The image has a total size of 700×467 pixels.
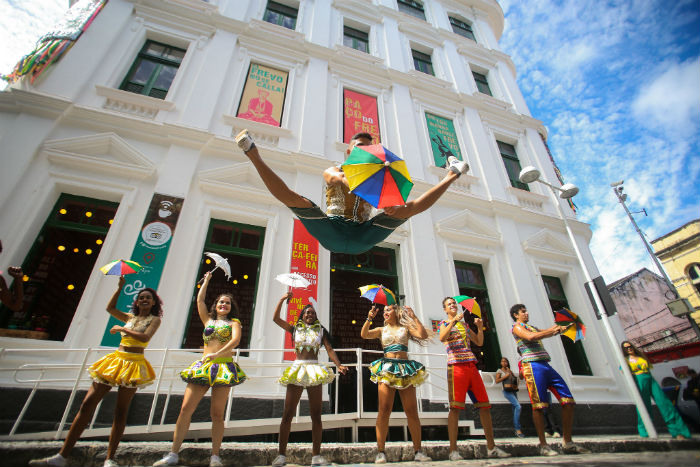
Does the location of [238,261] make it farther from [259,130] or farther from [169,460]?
[169,460]

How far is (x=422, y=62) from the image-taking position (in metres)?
13.1

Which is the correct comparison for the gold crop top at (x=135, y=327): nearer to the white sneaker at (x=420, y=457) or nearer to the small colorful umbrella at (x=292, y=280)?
the small colorful umbrella at (x=292, y=280)

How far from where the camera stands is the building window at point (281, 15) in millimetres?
11188

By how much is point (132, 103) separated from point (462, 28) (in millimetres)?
14812

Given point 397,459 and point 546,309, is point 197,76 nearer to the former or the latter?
point 397,459

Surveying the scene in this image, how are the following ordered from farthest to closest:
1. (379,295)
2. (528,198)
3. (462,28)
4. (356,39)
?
(462,28)
(356,39)
(528,198)
(379,295)

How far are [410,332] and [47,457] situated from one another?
3919mm

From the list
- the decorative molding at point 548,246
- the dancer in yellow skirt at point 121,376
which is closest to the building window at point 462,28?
the decorative molding at point 548,246

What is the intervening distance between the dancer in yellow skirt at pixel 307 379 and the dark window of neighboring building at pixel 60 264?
15.3 ft

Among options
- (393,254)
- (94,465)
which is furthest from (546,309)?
(94,465)

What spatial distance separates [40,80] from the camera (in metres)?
6.88

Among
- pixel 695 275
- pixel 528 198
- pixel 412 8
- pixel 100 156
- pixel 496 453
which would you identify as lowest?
pixel 496 453

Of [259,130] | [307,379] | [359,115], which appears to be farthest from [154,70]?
[307,379]

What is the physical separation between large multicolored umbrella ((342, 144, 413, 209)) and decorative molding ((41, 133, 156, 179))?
19.9 feet
